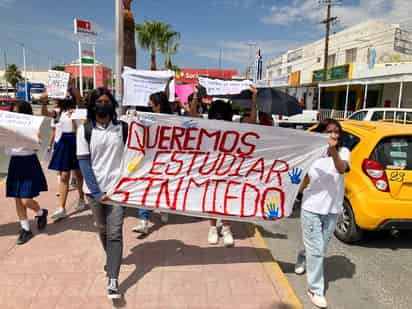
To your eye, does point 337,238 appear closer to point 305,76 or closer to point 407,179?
point 407,179

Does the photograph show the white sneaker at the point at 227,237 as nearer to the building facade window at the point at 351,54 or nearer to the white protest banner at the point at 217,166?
the white protest banner at the point at 217,166

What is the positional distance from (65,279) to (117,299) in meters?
0.66

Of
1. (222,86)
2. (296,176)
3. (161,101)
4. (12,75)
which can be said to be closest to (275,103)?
(222,86)

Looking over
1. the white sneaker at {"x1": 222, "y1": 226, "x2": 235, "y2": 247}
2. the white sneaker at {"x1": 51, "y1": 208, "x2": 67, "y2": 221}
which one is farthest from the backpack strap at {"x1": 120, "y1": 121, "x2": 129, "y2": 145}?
the white sneaker at {"x1": 51, "y1": 208, "x2": 67, "y2": 221}

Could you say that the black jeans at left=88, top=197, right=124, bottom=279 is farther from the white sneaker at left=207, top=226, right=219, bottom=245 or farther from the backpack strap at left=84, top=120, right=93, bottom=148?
the white sneaker at left=207, top=226, right=219, bottom=245

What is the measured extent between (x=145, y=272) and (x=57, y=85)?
3234 mm

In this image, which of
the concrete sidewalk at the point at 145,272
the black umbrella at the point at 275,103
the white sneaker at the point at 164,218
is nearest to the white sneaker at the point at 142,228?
the concrete sidewalk at the point at 145,272

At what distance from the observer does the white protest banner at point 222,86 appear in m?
5.21

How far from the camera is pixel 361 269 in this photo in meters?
3.71

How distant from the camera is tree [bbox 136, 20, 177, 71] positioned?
86.1 ft

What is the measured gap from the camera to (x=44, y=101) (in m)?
4.50

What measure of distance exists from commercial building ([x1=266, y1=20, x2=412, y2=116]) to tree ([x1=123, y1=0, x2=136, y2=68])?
12705 millimetres

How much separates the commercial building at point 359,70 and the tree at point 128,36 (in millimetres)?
12705

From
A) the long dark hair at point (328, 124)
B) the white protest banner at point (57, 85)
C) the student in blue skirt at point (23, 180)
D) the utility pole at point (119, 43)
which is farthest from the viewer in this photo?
the utility pole at point (119, 43)
